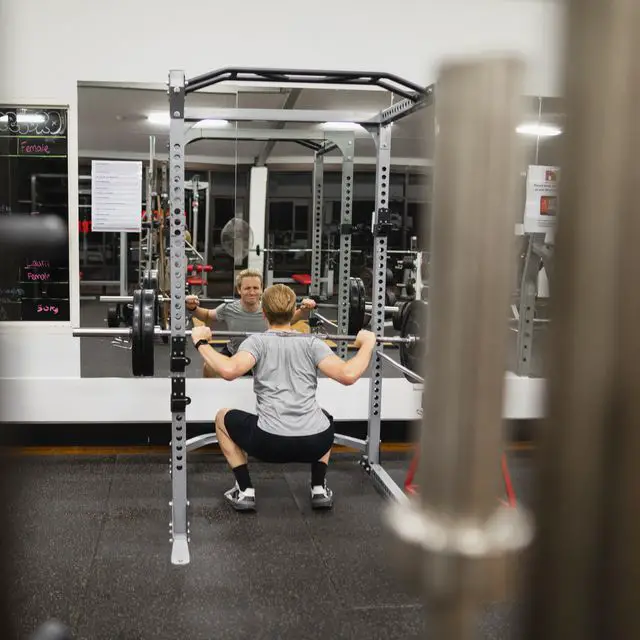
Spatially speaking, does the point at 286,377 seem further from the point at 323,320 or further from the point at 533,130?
the point at 533,130

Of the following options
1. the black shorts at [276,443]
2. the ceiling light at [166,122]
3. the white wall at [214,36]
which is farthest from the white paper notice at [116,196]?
the black shorts at [276,443]

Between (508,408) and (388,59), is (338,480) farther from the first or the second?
(508,408)

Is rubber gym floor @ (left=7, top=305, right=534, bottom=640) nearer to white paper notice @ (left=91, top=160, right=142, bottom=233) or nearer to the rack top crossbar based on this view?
white paper notice @ (left=91, top=160, right=142, bottom=233)

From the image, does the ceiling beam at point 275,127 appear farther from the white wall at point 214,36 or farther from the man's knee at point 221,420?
the man's knee at point 221,420

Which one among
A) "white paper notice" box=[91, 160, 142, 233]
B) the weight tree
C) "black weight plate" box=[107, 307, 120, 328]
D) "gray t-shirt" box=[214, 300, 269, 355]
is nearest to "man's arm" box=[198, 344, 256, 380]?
the weight tree

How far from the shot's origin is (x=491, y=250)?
0.24 metres

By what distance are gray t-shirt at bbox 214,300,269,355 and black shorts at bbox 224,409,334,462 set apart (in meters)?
1.08

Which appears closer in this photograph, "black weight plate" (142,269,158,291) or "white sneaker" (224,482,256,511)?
"white sneaker" (224,482,256,511)

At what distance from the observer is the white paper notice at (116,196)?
4.36m

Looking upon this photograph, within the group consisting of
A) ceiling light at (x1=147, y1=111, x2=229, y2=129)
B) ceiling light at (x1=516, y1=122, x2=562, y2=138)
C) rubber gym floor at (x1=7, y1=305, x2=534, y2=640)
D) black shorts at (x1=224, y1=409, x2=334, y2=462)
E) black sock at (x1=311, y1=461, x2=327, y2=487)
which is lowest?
rubber gym floor at (x1=7, y1=305, x2=534, y2=640)

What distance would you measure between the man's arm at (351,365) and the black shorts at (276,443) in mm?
321

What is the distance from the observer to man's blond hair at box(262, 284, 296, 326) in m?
3.41

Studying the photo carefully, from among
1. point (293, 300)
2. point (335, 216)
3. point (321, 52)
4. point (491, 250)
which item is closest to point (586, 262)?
point (491, 250)

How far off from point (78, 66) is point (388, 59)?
1834 mm
